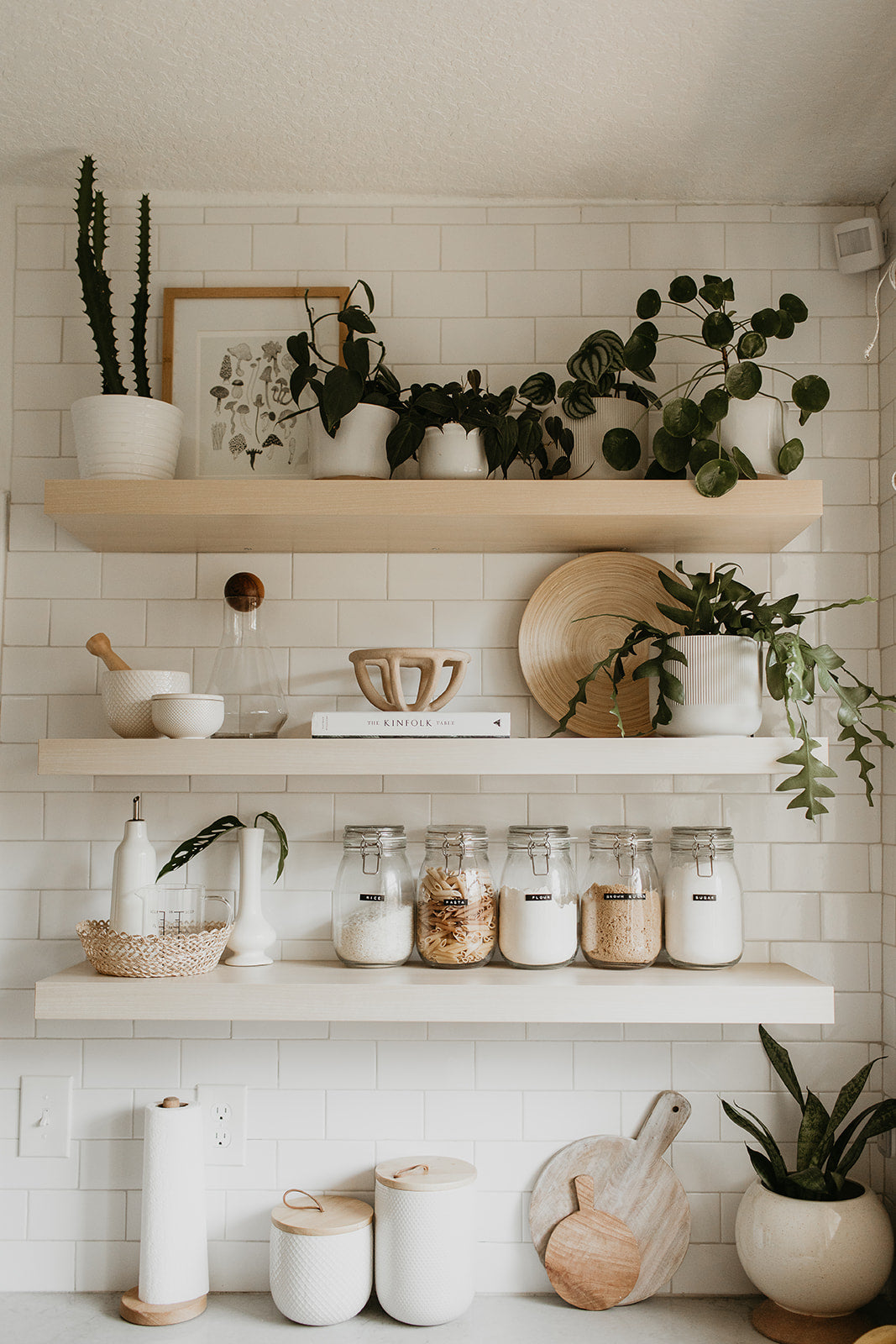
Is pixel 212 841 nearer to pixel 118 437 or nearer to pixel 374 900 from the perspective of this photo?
pixel 374 900

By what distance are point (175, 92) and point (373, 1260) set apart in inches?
73.6

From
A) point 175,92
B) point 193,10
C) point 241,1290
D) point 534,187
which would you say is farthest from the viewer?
point 534,187

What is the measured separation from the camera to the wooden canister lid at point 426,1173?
1650 mm

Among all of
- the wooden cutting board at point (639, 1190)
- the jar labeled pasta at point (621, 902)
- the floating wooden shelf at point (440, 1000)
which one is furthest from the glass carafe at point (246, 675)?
the wooden cutting board at point (639, 1190)

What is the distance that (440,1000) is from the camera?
5.24ft

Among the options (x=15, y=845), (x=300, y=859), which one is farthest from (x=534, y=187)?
(x=15, y=845)

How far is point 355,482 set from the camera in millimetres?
1646

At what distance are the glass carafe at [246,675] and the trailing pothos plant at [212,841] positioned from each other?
15 cm

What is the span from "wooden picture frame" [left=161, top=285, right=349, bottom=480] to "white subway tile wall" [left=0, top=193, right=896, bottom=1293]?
47 millimetres

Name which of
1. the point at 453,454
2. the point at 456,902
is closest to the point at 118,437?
the point at 453,454

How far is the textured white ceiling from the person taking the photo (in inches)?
57.2

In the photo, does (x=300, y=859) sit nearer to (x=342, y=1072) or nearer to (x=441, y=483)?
(x=342, y=1072)

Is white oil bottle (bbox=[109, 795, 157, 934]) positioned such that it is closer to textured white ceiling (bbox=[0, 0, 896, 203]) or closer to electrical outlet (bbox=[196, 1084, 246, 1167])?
electrical outlet (bbox=[196, 1084, 246, 1167])

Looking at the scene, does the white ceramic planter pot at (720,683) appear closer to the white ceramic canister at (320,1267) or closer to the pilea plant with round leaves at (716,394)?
the pilea plant with round leaves at (716,394)
